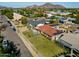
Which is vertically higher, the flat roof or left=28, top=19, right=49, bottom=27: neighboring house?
left=28, top=19, right=49, bottom=27: neighboring house

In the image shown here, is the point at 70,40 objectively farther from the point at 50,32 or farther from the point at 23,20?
the point at 23,20

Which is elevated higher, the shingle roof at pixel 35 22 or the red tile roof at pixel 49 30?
the shingle roof at pixel 35 22

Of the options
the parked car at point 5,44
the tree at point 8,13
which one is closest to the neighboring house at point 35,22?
the tree at point 8,13

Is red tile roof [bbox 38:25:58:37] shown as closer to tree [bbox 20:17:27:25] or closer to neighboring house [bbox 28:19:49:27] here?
neighboring house [bbox 28:19:49:27]

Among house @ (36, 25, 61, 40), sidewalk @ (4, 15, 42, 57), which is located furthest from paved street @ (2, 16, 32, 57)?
house @ (36, 25, 61, 40)

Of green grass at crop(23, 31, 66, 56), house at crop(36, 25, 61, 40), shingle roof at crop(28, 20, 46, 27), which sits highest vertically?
shingle roof at crop(28, 20, 46, 27)

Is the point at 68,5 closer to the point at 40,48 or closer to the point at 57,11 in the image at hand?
the point at 57,11

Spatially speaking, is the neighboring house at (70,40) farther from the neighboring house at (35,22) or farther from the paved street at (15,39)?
the paved street at (15,39)
